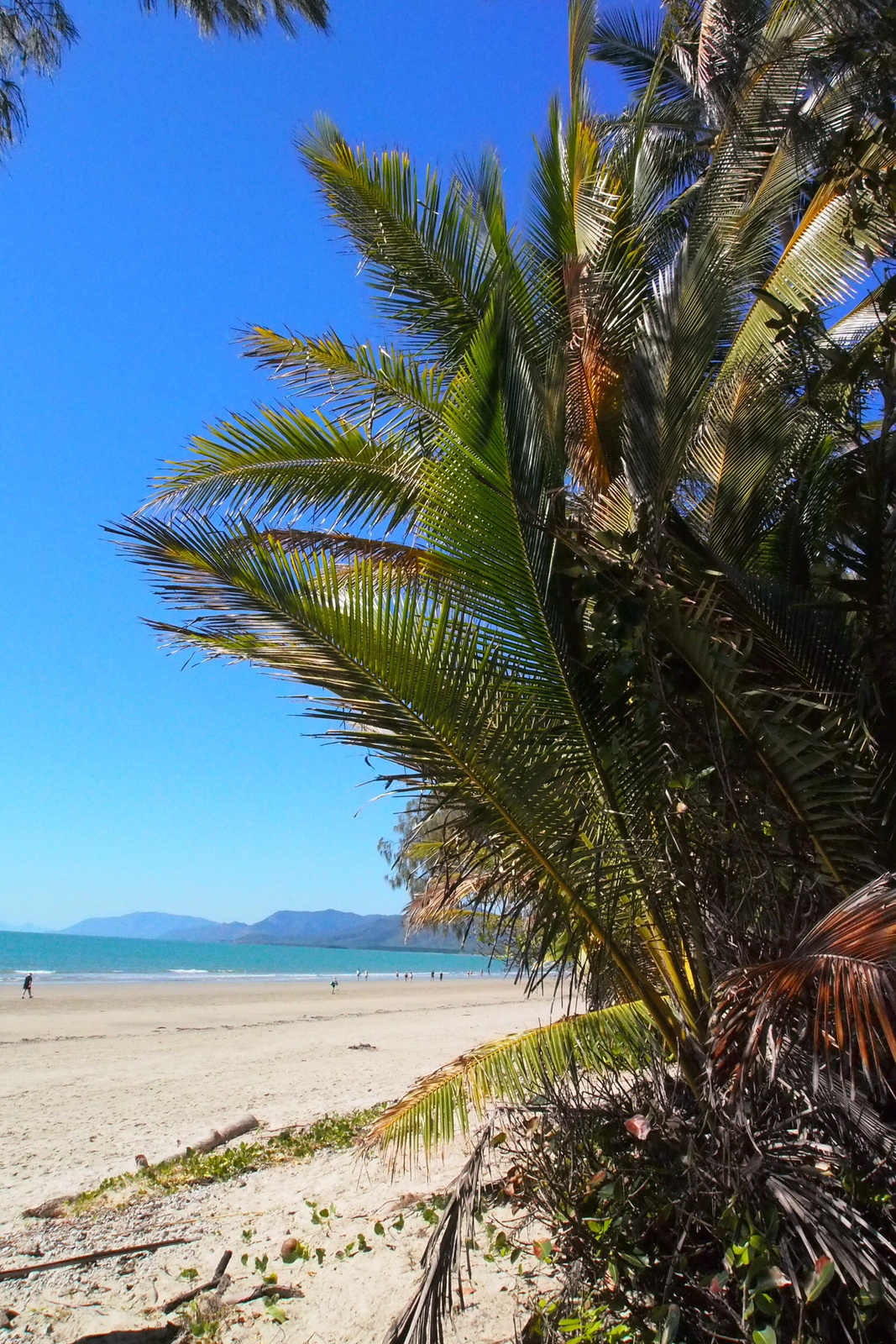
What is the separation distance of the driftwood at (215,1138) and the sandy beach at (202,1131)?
0.62ft

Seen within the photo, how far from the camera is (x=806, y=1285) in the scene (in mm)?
2281

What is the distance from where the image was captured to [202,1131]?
295 inches

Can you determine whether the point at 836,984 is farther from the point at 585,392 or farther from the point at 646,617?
the point at 585,392

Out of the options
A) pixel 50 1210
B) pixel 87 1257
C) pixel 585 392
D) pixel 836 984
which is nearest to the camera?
pixel 836 984

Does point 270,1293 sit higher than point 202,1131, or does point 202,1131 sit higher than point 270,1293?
point 270,1293

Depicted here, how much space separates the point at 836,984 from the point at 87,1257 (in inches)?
162

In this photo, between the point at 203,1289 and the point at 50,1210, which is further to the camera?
the point at 50,1210

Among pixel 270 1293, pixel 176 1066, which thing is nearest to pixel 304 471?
pixel 270 1293

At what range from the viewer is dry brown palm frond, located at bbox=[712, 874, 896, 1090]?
188cm

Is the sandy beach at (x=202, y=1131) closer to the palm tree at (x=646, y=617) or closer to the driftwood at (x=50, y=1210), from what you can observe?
the driftwood at (x=50, y=1210)

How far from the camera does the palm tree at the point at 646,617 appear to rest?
276 cm

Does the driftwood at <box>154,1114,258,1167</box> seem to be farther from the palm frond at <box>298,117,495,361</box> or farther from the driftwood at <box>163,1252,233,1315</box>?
the palm frond at <box>298,117,495,361</box>

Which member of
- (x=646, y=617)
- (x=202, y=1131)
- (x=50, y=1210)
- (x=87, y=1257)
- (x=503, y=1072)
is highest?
(x=646, y=617)

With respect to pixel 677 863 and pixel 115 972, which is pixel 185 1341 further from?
pixel 115 972
